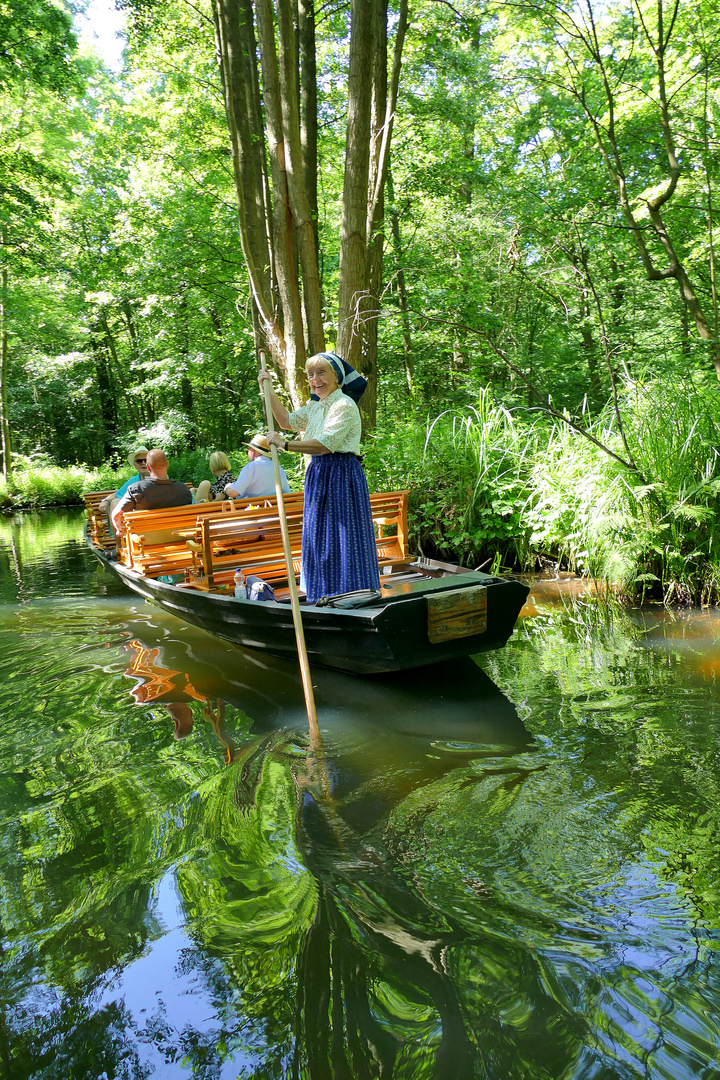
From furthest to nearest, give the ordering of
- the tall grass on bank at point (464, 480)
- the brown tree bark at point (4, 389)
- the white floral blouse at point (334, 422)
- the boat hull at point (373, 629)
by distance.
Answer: the brown tree bark at point (4, 389) < the tall grass on bank at point (464, 480) < the white floral blouse at point (334, 422) < the boat hull at point (373, 629)

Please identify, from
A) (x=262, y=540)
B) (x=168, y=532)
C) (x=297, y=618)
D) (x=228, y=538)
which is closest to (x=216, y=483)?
(x=168, y=532)

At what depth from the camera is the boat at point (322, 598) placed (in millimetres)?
4176

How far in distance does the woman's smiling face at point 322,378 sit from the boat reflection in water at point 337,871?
1.94m

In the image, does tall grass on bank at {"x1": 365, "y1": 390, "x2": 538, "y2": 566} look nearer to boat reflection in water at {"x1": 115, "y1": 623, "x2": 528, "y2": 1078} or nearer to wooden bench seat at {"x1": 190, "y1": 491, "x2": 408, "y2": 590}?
wooden bench seat at {"x1": 190, "y1": 491, "x2": 408, "y2": 590}

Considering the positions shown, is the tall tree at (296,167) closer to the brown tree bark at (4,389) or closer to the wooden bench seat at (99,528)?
the wooden bench seat at (99,528)

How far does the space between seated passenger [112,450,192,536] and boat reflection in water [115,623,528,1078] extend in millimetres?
2857

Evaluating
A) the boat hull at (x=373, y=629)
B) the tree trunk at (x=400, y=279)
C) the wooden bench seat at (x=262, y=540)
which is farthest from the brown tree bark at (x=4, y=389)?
the boat hull at (x=373, y=629)

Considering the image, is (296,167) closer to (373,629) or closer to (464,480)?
(464,480)

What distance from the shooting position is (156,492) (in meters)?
7.18

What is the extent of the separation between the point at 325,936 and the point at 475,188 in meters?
14.6

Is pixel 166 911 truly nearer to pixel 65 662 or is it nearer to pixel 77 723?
pixel 77 723

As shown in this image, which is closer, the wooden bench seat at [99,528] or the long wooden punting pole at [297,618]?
the long wooden punting pole at [297,618]

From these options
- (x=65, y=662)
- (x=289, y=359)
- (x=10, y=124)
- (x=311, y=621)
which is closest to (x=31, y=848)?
(x=311, y=621)

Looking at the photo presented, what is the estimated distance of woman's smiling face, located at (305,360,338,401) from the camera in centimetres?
429
